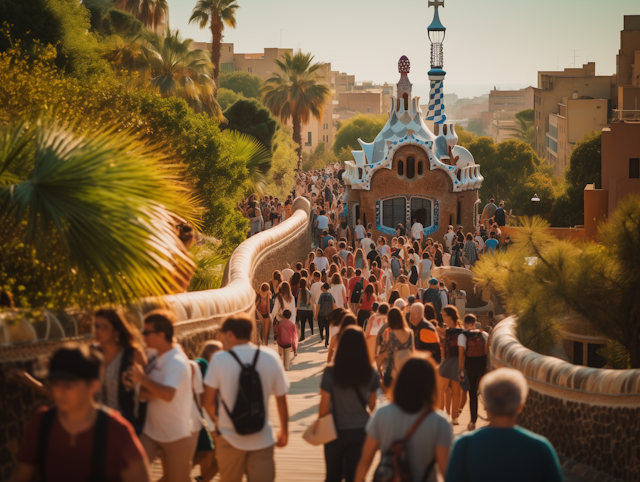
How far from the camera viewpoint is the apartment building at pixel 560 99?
7250cm

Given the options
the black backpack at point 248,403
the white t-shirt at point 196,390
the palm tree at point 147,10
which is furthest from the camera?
the palm tree at point 147,10

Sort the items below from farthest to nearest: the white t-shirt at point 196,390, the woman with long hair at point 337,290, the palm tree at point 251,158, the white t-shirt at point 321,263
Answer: the palm tree at point 251,158 → the white t-shirt at point 321,263 → the woman with long hair at point 337,290 → the white t-shirt at point 196,390

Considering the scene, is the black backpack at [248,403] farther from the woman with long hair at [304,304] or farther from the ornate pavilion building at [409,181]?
the ornate pavilion building at [409,181]

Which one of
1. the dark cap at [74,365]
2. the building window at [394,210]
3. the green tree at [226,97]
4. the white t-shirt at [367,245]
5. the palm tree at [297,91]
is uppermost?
the green tree at [226,97]

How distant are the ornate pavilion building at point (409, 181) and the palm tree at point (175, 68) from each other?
7.54 meters

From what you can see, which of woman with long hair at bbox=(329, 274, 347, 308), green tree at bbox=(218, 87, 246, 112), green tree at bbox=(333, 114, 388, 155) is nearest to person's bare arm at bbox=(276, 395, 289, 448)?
woman with long hair at bbox=(329, 274, 347, 308)

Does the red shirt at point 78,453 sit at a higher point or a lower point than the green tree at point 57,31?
lower

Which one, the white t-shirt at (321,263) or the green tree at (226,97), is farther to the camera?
the green tree at (226,97)

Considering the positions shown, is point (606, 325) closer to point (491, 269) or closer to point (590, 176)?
point (491, 269)

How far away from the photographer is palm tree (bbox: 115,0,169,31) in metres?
39.9

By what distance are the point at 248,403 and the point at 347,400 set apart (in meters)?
0.66

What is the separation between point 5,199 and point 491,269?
777cm

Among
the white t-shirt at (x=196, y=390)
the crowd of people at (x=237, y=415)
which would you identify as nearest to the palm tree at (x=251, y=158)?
the crowd of people at (x=237, y=415)

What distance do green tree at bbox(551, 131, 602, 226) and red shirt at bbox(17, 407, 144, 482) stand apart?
41988mm
